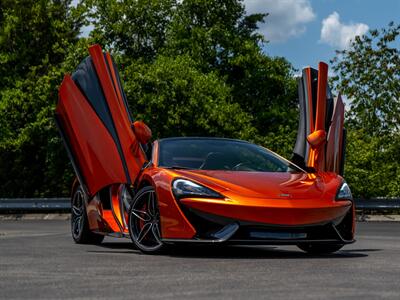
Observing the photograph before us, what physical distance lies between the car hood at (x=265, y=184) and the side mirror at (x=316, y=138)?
771 millimetres

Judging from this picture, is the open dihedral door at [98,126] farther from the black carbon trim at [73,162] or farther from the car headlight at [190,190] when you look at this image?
the car headlight at [190,190]

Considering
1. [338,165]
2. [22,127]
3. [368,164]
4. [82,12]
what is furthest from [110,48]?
[338,165]

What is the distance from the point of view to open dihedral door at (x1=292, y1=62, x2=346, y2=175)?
32.1ft

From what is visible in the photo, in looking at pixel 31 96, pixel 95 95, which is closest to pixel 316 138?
pixel 95 95

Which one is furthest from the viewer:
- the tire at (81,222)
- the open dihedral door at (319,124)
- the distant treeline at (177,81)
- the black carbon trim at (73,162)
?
the distant treeline at (177,81)

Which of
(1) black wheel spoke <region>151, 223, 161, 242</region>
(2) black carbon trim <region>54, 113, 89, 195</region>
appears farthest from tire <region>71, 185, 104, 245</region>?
(1) black wheel spoke <region>151, 223, 161, 242</region>

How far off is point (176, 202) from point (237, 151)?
1619 mm

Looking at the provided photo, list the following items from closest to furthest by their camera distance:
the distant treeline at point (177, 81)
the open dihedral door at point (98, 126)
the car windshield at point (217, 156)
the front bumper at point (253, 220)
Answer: the front bumper at point (253, 220)
the car windshield at point (217, 156)
the open dihedral door at point (98, 126)
the distant treeline at point (177, 81)

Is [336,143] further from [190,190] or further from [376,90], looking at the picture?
[376,90]

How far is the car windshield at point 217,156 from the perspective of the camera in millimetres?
8938

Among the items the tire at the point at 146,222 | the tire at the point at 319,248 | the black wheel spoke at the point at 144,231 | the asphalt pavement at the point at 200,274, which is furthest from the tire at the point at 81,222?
the tire at the point at 319,248

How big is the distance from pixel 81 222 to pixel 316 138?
10.4 ft

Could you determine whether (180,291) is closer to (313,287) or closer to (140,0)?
(313,287)

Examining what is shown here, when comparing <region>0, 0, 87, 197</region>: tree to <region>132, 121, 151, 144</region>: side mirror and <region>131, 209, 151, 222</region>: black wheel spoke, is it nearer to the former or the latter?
<region>132, 121, 151, 144</region>: side mirror
